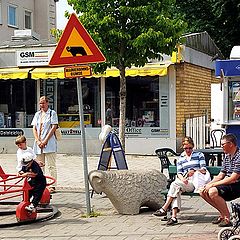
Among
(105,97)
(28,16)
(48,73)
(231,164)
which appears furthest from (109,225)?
(28,16)

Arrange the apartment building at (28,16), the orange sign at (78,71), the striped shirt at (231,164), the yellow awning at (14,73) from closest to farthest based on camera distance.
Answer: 1. the striped shirt at (231,164)
2. the orange sign at (78,71)
3. the yellow awning at (14,73)
4. the apartment building at (28,16)

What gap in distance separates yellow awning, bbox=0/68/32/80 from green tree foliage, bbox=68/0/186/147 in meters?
6.72

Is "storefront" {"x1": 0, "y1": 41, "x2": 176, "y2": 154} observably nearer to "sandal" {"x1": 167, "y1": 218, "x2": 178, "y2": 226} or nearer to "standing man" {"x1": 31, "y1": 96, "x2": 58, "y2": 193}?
"standing man" {"x1": 31, "y1": 96, "x2": 58, "y2": 193}

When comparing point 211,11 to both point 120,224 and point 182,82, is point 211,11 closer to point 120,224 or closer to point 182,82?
point 182,82

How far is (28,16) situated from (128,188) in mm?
30711

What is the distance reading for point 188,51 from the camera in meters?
19.9

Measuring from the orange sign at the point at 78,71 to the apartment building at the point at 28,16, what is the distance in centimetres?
2622

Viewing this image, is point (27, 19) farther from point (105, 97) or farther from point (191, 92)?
point (191, 92)

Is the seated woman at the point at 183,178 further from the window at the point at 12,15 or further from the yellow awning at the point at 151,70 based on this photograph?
the window at the point at 12,15

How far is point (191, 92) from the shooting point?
20.6m

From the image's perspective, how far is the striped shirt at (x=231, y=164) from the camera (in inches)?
319

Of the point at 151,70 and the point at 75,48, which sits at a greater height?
the point at 151,70

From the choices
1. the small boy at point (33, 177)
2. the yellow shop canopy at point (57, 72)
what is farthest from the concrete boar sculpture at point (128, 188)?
the yellow shop canopy at point (57, 72)

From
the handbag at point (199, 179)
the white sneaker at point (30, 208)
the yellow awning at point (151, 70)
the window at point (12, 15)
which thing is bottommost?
the white sneaker at point (30, 208)
